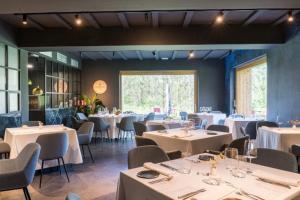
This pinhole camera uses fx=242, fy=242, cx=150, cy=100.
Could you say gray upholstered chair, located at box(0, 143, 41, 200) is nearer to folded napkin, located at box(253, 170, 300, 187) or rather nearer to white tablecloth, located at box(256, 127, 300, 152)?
folded napkin, located at box(253, 170, 300, 187)

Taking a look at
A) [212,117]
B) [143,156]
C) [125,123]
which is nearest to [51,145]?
[143,156]

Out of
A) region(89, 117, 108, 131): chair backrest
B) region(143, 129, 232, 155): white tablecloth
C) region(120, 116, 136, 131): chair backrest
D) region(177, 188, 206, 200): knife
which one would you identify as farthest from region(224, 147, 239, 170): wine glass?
region(89, 117, 108, 131): chair backrest

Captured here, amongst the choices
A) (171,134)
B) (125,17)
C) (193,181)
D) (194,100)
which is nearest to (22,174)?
(193,181)

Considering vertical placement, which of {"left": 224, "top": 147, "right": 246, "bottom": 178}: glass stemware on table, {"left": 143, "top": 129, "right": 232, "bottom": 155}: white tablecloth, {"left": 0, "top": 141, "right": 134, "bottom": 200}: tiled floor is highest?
{"left": 224, "top": 147, "right": 246, "bottom": 178}: glass stemware on table

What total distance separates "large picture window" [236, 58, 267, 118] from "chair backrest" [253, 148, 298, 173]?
511cm

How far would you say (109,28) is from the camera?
584 centimetres

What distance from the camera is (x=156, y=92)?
412 inches

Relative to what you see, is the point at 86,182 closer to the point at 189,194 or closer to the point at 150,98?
the point at 189,194

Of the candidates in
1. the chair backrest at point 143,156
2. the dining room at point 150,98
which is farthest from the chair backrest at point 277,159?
the chair backrest at point 143,156

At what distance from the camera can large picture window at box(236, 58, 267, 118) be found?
7242mm

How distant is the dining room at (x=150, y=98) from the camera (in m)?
2.07

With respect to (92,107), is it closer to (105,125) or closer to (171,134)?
(105,125)

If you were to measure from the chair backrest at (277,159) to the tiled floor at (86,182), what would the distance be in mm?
2003

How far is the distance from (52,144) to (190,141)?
2.14 m
